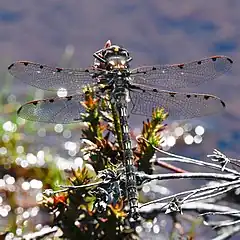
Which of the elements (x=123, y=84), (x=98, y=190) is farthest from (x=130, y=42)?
(x=98, y=190)

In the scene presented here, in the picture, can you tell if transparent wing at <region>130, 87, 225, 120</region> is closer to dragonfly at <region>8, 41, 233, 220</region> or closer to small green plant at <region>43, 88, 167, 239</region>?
dragonfly at <region>8, 41, 233, 220</region>

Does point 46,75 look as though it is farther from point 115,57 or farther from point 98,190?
point 98,190

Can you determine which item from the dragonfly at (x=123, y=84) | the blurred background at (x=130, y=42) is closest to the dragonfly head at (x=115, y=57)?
the dragonfly at (x=123, y=84)

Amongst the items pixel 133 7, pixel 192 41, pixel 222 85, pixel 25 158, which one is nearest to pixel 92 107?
pixel 25 158

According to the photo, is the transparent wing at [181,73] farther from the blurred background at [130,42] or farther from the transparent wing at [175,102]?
the blurred background at [130,42]

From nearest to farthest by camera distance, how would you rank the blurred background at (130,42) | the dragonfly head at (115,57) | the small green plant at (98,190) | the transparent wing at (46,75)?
the small green plant at (98,190) → the dragonfly head at (115,57) → the transparent wing at (46,75) → the blurred background at (130,42)

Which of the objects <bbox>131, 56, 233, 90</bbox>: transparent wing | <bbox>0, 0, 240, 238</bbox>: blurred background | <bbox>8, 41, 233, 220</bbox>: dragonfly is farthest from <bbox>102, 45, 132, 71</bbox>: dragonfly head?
<bbox>0, 0, 240, 238</bbox>: blurred background
